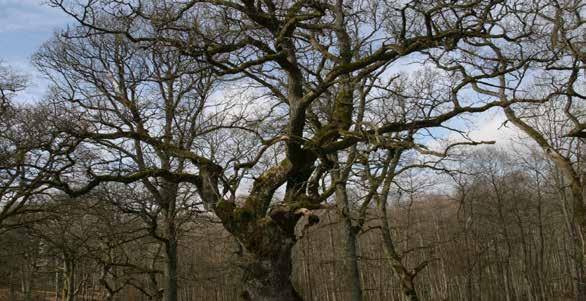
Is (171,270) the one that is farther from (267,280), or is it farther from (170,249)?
(267,280)

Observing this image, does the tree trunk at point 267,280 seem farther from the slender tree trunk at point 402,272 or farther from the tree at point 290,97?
the slender tree trunk at point 402,272

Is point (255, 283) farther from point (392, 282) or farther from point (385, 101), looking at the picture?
point (392, 282)

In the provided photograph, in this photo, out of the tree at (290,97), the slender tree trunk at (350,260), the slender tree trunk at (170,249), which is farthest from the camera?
the slender tree trunk at (170,249)

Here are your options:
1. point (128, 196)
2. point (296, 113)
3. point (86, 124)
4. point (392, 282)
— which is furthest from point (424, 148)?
point (392, 282)

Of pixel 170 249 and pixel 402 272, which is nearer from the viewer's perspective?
pixel 402 272

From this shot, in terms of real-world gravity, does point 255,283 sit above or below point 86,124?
below

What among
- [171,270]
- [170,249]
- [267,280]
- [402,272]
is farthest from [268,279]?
[171,270]

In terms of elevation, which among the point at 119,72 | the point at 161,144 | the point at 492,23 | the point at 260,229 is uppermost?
the point at 119,72

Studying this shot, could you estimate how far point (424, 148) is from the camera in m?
5.29

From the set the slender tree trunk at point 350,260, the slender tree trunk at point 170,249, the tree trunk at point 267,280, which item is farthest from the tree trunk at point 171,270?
the tree trunk at point 267,280

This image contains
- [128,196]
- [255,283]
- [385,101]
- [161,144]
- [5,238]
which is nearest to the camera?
[255,283]

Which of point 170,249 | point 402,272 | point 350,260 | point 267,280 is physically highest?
point 170,249

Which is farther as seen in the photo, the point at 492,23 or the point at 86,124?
the point at 86,124

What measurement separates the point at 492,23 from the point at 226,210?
14.7ft
